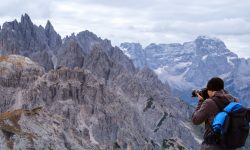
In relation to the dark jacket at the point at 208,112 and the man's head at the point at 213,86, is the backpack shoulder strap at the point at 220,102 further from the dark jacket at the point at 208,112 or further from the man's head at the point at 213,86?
the man's head at the point at 213,86

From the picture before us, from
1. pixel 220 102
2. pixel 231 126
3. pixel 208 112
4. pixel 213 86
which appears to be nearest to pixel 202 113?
pixel 208 112

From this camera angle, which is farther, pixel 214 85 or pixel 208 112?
pixel 214 85

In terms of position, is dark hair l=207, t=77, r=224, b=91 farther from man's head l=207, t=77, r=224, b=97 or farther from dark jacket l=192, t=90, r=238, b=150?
dark jacket l=192, t=90, r=238, b=150

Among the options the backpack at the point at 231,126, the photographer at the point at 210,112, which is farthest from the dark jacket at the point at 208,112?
the backpack at the point at 231,126

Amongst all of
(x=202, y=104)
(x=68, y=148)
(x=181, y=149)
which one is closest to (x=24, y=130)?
(x=68, y=148)

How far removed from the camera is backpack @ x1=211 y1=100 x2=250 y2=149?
57.6 feet

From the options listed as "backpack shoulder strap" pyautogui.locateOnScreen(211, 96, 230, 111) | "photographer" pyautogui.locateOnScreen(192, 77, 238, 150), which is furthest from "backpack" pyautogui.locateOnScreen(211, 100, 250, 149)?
"backpack shoulder strap" pyautogui.locateOnScreen(211, 96, 230, 111)

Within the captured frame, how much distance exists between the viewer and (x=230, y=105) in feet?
58.4

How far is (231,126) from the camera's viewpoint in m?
17.7

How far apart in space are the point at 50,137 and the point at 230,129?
11208 cm

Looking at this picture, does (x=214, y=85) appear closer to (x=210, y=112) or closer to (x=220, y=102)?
(x=220, y=102)

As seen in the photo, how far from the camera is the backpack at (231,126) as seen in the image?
17547 millimetres

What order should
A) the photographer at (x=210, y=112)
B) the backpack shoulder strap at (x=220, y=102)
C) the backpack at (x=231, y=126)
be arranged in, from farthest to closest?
the backpack shoulder strap at (x=220, y=102) < the photographer at (x=210, y=112) < the backpack at (x=231, y=126)

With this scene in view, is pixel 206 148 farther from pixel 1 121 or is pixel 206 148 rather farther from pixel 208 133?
pixel 1 121
